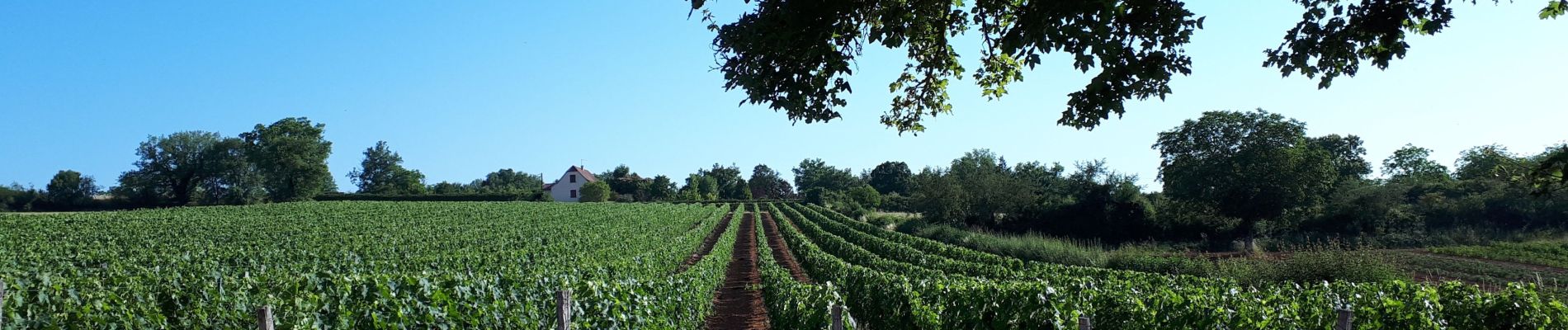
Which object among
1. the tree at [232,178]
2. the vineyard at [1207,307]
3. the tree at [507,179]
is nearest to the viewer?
the vineyard at [1207,307]

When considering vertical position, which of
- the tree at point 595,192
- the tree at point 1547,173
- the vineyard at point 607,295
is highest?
the tree at point 595,192

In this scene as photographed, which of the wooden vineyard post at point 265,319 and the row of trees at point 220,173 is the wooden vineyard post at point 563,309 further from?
the row of trees at point 220,173

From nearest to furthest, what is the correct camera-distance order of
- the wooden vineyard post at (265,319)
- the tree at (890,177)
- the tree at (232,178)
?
the wooden vineyard post at (265,319)
the tree at (232,178)
the tree at (890,177)

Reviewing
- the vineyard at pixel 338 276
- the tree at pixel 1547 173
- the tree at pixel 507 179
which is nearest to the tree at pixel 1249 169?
the vineyard at pixel 338 276

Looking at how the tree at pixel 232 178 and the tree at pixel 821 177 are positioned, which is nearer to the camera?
the tree at pixel 232 178

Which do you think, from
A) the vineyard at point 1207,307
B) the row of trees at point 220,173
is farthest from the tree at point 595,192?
the vineyard at point 1207,307

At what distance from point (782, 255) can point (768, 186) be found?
105037 mm

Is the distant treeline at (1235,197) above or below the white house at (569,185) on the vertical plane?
below

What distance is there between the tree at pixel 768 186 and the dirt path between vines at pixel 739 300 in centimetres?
10444

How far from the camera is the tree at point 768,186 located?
136 metres

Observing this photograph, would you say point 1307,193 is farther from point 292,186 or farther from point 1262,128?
point 292,186

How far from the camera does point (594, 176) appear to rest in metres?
123

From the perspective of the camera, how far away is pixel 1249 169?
3869 centimetres

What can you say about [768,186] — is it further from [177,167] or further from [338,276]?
[338,276]
